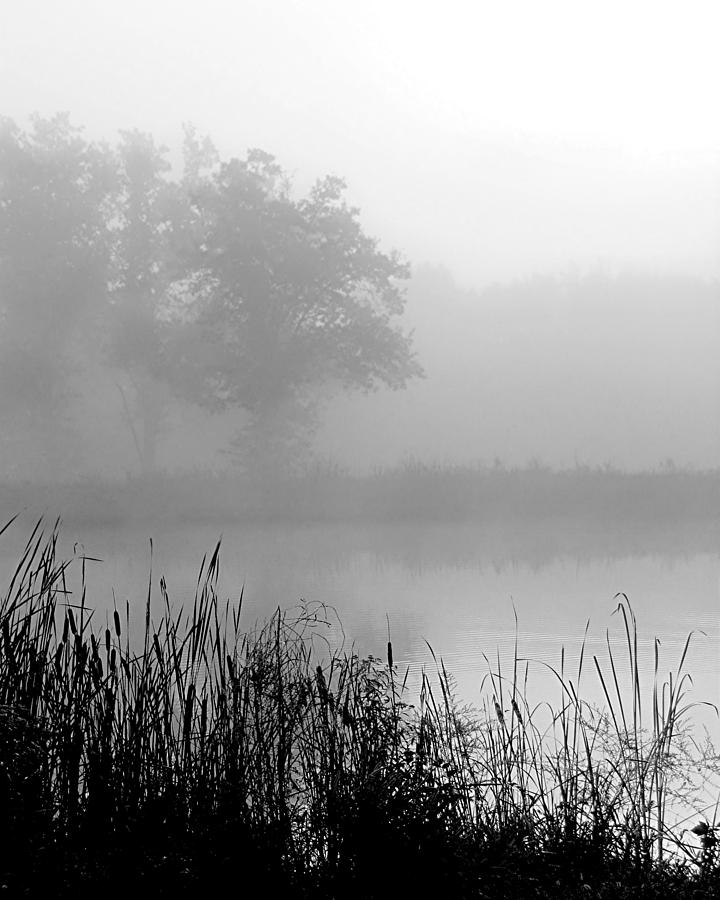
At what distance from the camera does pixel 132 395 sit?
12.6m

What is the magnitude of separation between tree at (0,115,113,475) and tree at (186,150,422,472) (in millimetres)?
1674

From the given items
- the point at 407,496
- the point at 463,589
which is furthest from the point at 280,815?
the point at 407,496

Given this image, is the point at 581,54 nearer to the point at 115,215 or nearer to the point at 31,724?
the point at 115,215

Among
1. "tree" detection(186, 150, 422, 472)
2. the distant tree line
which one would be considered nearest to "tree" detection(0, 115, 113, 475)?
the distant tree line

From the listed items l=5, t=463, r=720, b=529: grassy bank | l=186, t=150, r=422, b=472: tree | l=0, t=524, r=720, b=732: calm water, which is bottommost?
l=0, t=524, r=720, b=732: calm water

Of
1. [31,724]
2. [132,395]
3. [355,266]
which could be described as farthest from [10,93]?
[31,724]

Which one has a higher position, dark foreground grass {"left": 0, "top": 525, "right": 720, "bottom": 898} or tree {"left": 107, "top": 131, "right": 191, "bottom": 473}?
tree {"left": 107, "top": 131, "right": 191, "bottom": 473}

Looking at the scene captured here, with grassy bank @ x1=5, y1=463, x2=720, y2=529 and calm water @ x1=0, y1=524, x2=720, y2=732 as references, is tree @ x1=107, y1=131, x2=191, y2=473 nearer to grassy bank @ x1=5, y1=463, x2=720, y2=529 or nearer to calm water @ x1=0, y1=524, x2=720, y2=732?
grassy bank @ x1=5, y1=463, x2=720, y2=529

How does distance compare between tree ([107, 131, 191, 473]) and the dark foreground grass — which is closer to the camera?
the dark foreground grass

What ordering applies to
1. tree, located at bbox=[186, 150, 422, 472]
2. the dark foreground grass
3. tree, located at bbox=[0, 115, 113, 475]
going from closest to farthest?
the dark foreground grass
tree, located at bbox=[186, 150, 422, 472]
tree, located at bbox=[0, 115, 113, 475]

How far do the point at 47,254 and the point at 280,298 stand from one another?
312 centimetres

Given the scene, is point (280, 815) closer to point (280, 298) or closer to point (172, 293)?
point (280, 298)

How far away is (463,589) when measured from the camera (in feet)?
17.3

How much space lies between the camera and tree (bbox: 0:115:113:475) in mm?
11406
